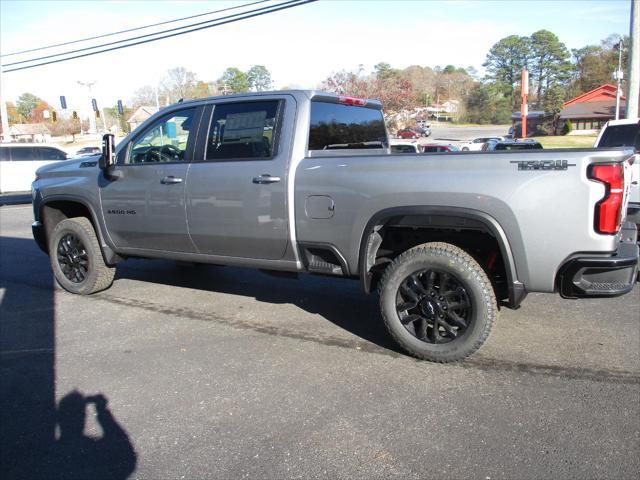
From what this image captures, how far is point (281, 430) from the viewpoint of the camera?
10.4 feet

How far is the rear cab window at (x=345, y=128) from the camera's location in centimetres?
475

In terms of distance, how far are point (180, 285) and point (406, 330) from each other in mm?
3359

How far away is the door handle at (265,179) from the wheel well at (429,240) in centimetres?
93

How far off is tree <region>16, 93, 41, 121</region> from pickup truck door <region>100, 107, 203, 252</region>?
123m

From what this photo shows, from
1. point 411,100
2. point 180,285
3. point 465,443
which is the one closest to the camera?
point 465,443

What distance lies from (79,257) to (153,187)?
1500 millimetres

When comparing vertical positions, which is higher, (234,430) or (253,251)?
(253,251)

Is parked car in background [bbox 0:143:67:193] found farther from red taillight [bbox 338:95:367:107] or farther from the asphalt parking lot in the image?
red taillight [bbox 338:95:367:107]

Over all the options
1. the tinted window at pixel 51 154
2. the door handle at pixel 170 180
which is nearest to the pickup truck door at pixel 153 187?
the door handle at pixel 170 180

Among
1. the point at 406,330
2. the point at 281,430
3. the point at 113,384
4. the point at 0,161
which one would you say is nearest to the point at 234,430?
the point at 281,430

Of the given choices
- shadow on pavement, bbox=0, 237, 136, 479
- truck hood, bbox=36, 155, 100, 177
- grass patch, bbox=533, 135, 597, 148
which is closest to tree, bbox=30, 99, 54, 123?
grass patch, bbox=533, 135, 597, 148

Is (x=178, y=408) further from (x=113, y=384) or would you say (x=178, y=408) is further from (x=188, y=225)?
(x=188, y=225)

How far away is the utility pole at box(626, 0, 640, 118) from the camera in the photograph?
12.3 m

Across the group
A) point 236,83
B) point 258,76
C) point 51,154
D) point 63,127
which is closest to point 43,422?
point 51,154
